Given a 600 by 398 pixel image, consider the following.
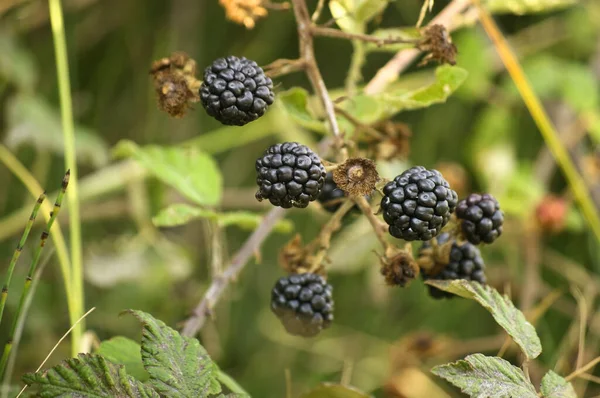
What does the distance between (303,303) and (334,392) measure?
0.12m

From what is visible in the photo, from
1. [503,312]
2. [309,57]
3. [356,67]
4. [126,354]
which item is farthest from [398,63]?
[126,354]

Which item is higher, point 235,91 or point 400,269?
point 235,91

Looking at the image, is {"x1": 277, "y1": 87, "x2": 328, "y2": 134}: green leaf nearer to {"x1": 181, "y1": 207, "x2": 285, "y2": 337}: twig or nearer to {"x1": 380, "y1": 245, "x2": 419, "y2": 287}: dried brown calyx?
{"x1": 181, "y1": 207, "x2": 285, "y2": 337}: twig

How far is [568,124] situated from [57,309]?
144cm

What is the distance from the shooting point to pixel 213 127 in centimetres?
188

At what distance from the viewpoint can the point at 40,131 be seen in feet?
4.57

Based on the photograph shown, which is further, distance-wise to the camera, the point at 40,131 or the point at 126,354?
the point at 40,131

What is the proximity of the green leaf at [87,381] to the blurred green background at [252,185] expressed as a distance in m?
0.77

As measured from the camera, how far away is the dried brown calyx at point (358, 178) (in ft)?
2.32

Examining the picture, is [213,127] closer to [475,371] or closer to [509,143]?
[509,143]

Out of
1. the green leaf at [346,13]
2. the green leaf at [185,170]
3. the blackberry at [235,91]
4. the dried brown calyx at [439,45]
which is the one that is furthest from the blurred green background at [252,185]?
the blackberry at [235,91]

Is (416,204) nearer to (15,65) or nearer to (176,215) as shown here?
(176,215)

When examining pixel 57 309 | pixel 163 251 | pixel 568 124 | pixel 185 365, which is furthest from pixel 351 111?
pixel 568 124

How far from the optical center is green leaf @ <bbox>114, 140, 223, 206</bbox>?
3.43 ft
